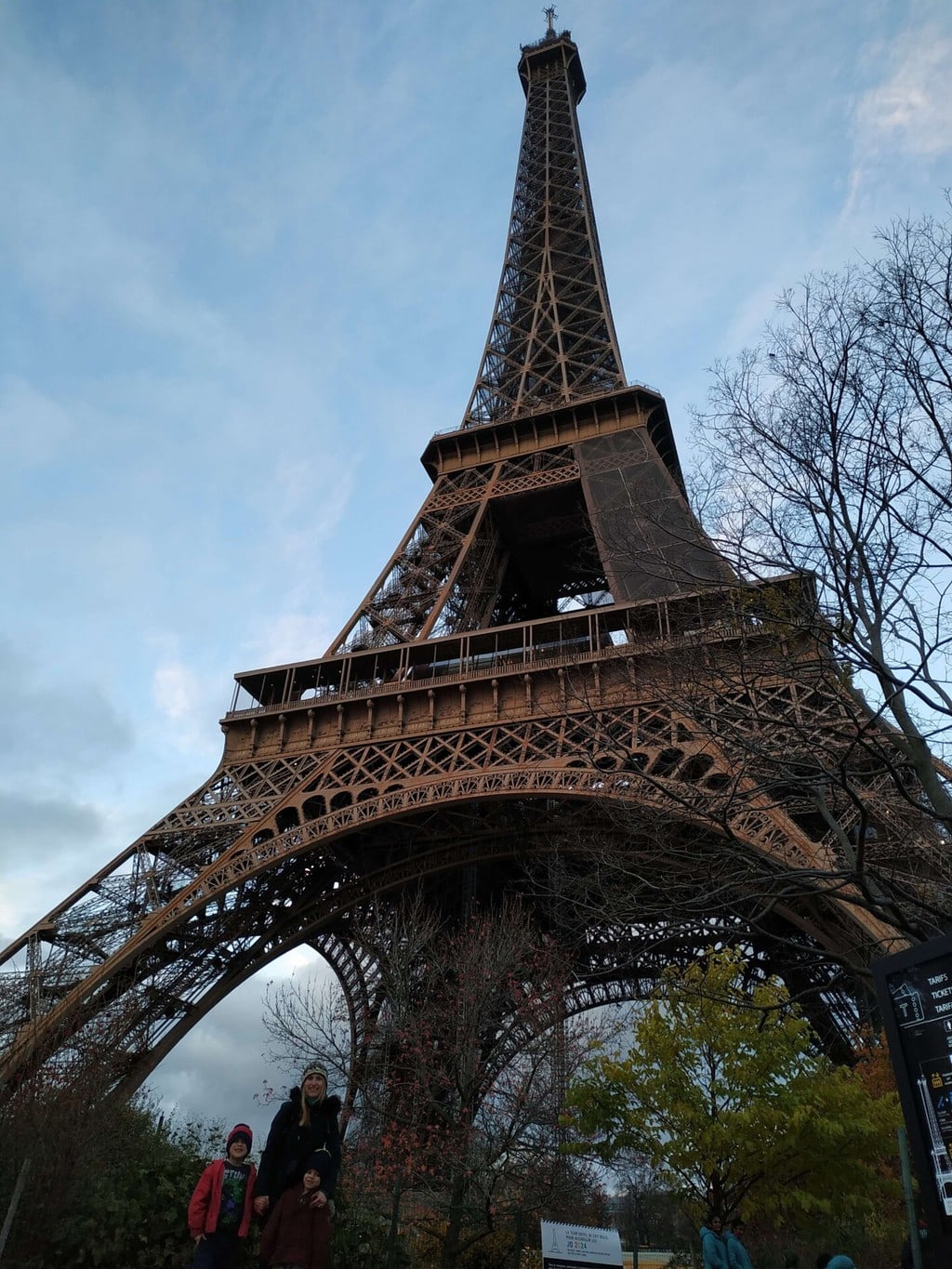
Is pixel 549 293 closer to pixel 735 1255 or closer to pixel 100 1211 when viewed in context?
pixel 735 1255

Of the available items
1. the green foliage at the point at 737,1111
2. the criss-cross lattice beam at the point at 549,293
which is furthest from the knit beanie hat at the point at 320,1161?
the criss-cross lattice beam at the point at 549,293

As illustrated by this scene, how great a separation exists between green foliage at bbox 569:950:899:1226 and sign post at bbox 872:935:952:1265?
6.51 metres

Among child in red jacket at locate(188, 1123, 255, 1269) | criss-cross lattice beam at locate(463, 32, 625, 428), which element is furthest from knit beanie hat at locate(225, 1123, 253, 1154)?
criss-cross lattice beam at locate(463, 32, 625, 428)

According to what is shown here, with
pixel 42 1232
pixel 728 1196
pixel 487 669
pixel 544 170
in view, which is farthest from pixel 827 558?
pixel 544 170

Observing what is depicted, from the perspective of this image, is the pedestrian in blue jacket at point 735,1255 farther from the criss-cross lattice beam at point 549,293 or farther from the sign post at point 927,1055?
the criss-cross lattice beam at point 549,293

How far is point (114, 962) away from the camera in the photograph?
1755 cm

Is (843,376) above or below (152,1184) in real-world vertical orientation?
above

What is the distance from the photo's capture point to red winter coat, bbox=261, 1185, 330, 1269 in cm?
595

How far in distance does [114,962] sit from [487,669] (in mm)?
9711

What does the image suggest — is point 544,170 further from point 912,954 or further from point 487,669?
point 912,954

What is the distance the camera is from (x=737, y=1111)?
13203 millimetres

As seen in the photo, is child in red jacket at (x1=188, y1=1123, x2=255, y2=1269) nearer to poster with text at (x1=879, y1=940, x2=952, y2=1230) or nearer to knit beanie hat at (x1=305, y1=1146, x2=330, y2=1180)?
knit beanie hat at (x1=305, y1=1146, x2=330, y2=1180)

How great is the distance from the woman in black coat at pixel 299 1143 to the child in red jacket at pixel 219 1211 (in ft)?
0.43

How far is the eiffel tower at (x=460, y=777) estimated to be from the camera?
645 inches
